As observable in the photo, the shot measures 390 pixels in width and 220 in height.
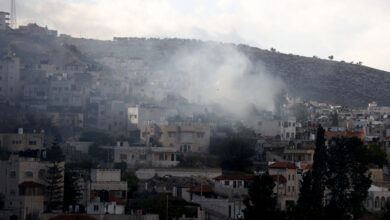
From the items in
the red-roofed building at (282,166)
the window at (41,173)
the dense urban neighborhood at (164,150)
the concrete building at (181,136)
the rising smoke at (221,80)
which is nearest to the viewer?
the dense urban neighborhood at (164,150)

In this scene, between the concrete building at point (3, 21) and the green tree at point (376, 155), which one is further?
the concrete building at point (3, 21)

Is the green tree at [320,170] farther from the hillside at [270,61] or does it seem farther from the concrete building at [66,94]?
the hillside at [270,61]

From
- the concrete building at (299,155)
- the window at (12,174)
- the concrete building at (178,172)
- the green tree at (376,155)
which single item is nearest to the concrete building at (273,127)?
the concrete building at (299,155)

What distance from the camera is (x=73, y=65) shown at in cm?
12812

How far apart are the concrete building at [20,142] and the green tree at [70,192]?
15611 millimetres

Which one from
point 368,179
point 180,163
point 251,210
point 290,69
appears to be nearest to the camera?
point 251,210

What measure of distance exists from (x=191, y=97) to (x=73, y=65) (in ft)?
42.8

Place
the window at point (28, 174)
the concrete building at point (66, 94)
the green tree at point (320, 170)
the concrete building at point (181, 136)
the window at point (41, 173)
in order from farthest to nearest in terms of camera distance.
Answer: the concrete building at point (66, 94) → the concrete building at point (181, 136) → the window at point (41, 173) → the window at point (28, 174) → the green tree at point (320, 170)

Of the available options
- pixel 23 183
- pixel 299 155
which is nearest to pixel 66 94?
pixel 299 155

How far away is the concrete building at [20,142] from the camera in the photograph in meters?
89.1

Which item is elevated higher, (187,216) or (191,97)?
(191,97)

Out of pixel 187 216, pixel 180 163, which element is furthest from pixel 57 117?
pixel 187 216

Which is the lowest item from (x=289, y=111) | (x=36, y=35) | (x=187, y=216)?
(x=187, y=216)

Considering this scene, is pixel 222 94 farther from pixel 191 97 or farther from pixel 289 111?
pixel 289 111
